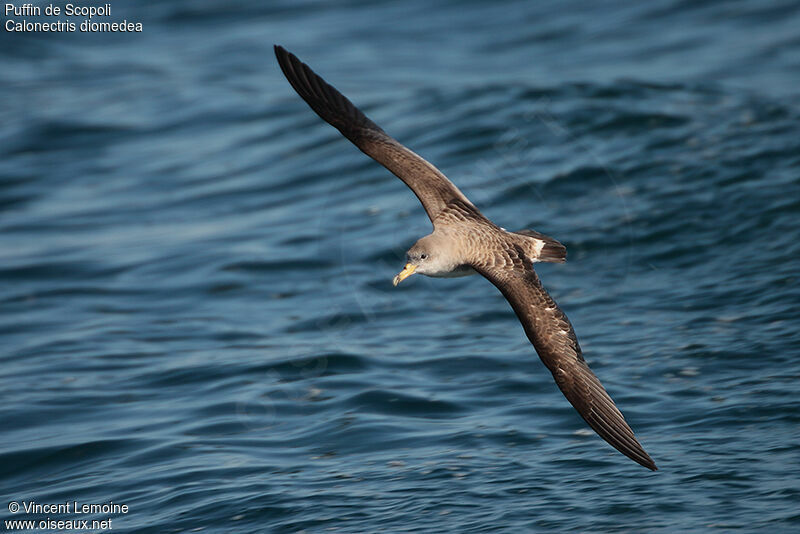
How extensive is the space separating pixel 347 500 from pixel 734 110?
30.0 feet

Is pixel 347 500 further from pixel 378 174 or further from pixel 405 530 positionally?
pixel 378 174

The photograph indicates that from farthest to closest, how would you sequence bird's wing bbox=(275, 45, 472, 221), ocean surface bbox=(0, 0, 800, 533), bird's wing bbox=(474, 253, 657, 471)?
1. bird's wing bbox=(275, 45, 472, 221)
2. ocean surface bbox=(0, 0, 800, 533)
3. bird's wing bbox=(474, 253, 657, 471)

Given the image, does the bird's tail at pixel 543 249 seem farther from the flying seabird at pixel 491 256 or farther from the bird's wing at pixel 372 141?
the bird's wing at pixel 372 141

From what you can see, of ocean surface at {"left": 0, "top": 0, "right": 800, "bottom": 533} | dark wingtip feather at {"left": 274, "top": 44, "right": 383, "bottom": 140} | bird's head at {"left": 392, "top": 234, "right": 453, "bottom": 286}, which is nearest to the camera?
bird's head at {"left": 392, "top": 234, "right": 453, "bottom": 286}

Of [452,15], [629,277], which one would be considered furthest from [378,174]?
[452,15]

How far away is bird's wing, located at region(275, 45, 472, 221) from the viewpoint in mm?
7703

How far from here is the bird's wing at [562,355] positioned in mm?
6461

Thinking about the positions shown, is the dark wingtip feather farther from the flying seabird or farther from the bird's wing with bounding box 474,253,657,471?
the bird's wing with bounding box 474,253,657,471

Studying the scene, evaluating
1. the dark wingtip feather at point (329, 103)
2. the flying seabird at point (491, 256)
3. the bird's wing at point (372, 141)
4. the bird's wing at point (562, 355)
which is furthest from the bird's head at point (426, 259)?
the dark wingtip feather at point (329, 103)

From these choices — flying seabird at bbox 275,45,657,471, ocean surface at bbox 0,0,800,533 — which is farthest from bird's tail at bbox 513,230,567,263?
ocean surface at bbox 0,0,800,533

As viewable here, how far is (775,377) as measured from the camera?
820 centimetres

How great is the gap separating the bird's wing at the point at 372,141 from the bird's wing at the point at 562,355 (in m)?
1.09

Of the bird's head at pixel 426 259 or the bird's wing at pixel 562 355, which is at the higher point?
the bird's head at pixel 426 259

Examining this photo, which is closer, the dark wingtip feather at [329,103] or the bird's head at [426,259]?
the bird's head at [426,259]
